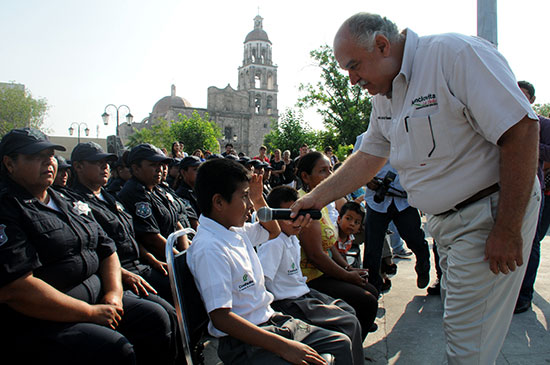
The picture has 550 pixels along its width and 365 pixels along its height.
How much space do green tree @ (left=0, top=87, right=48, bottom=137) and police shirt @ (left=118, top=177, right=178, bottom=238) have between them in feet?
150

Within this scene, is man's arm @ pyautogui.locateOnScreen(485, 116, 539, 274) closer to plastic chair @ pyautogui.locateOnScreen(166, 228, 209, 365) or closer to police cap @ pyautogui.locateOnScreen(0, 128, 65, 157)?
plastic chair @ pyautogui.locateOnScreen(166, 228, 209, 365)

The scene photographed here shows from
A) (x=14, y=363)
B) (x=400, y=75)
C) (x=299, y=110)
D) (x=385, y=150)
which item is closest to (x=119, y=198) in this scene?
(x=14, y=363)

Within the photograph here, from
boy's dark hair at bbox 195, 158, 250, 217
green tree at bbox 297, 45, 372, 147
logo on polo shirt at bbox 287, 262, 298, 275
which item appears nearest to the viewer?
boy's dark hair at bbox 195, 158, 250, 217

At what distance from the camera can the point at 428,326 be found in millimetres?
3650

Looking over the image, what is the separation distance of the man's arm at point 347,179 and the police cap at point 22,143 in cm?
173

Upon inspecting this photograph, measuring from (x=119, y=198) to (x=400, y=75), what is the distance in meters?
2.92

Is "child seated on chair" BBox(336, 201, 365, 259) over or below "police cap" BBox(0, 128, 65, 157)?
below

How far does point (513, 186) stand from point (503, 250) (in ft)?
0.94

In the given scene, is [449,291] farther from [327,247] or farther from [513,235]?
[327,247]

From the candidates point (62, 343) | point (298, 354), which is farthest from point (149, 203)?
point (298, 354)

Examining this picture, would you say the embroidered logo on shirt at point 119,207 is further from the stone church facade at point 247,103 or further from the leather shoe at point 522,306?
the stone church facade at point 247,103

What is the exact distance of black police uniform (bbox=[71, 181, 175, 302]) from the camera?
3.17 m

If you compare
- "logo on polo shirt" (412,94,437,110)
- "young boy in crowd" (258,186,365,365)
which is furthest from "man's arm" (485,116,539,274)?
"young boy in crowd" (258,186,365,365)

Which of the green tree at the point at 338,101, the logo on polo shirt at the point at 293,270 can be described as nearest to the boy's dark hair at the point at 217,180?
the logo on polo shirt at the point at 293,270
